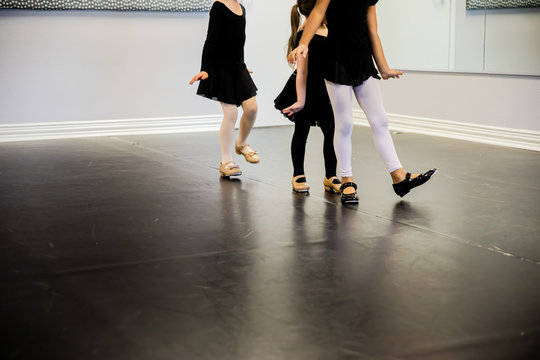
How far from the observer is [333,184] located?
3.75 meters

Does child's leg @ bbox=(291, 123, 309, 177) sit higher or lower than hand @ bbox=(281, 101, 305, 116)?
lower

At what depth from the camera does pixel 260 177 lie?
13.9 ft

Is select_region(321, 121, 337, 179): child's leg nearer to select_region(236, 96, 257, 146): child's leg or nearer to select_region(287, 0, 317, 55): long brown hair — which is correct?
select_region(287, 0, 317, 55): long brown hair

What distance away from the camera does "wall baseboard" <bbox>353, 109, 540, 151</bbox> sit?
5367 mm

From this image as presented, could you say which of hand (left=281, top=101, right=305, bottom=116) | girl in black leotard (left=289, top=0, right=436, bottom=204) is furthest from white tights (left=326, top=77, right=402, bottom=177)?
hand (left=281, top=101, right=305, bottom=116)

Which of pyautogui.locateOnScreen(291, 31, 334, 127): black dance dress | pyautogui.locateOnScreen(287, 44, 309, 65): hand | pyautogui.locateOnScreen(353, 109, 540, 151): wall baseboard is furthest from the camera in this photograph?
pyautogui.locateOnScreen(353, 109, 540, 151): wall baseboard

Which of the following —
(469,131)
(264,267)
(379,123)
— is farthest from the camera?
(469,131)

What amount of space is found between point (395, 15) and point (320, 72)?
3.29 m

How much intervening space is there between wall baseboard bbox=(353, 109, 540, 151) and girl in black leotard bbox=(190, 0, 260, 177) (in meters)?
2.29

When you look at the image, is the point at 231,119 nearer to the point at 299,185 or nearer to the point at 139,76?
the point at 299,185

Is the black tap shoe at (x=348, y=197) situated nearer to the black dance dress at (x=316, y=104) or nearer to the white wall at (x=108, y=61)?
the black dance dress at (x=316, y=104)

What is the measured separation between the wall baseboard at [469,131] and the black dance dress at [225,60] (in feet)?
7.58

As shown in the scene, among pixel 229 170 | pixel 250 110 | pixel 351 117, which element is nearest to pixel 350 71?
pixel 351 117

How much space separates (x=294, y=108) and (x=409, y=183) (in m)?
0.66
